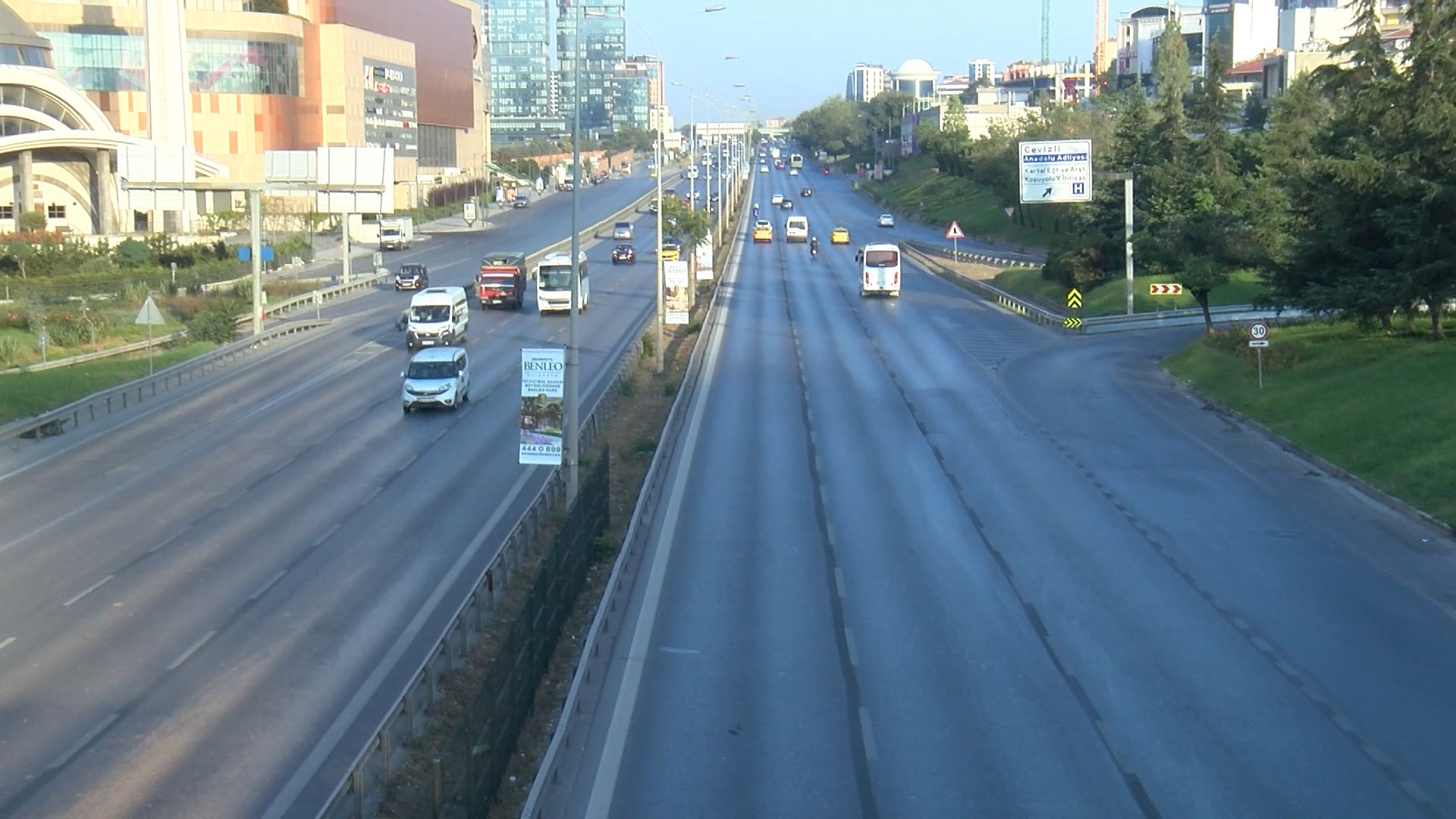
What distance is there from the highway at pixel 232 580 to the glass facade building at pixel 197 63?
2927 inches

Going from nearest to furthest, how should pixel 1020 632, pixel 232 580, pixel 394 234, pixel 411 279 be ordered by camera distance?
pixel 1020 632 → pixel 232 580 → pixel 411 279 → pixel 394 234

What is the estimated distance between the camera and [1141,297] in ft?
180

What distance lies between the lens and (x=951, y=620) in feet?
56.0

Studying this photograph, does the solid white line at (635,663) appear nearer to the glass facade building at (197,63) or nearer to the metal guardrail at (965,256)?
the metal guardrail at (965,256)

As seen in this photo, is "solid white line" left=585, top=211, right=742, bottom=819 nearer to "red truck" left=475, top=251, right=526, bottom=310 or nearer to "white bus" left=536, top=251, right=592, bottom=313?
"white bus" left=536, top=251, right=592, bottom=313

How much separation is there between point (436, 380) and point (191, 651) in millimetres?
17778

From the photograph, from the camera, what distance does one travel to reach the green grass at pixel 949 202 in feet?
302

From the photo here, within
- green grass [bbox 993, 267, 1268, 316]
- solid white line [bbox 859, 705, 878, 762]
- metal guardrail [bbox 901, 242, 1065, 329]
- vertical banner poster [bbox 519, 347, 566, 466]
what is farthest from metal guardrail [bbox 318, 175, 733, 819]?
green grass [bbox 993, 267, 1268, 316]

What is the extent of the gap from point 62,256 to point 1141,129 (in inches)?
1891

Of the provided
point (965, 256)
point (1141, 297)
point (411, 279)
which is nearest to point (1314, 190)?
point (1141, 297)

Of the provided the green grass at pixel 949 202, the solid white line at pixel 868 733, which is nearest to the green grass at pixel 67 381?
the solid white line at pixel 868 733

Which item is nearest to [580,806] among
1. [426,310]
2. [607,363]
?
[607,363]

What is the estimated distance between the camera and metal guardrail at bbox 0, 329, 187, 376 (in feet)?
132

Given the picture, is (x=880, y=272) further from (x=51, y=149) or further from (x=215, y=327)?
(x=51, y=149)
